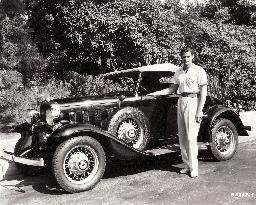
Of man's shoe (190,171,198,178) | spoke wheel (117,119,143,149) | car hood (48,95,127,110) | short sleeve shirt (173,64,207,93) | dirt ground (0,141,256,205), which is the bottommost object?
dirt ground (0,141,256,205)

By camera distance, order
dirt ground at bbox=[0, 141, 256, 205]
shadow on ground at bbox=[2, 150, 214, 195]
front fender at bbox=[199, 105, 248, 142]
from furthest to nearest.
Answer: front fender at bbox=[199, 105, 248, 142] → shadow on ground at bbox=[2, 150, 214, 195] → dirt ground at bbox=[0, 141, 256, 205]

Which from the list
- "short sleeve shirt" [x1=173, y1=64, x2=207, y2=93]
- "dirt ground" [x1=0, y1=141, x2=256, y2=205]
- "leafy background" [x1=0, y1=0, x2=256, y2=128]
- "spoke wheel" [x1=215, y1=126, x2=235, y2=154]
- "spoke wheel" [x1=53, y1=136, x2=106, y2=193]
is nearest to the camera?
"dirt ground" [x1=0, y1=141, x2=256, y2=205]

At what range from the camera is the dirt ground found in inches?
193

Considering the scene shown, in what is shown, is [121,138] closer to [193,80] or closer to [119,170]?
[119,170]

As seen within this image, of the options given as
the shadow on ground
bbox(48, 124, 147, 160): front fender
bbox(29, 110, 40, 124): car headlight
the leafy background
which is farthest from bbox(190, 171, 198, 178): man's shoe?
the leafy background

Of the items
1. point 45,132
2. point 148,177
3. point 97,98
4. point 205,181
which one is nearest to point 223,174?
point 205,181

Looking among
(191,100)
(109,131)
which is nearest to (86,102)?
(109,131)

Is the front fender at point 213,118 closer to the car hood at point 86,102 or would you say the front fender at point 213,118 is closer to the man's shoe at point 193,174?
the man's shoe at point 193,174

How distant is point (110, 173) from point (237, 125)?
256cm

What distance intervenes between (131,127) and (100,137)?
702 mm

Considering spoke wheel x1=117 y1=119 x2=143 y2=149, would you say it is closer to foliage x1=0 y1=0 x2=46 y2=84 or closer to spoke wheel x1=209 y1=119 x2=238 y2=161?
spoke wheel x1=209 y1=119 x2=238 y2=161

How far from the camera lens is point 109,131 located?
19.8 feet

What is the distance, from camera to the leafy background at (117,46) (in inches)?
425

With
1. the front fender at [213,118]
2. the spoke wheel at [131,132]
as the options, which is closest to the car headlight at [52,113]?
the spoke wheel at [131,132]
